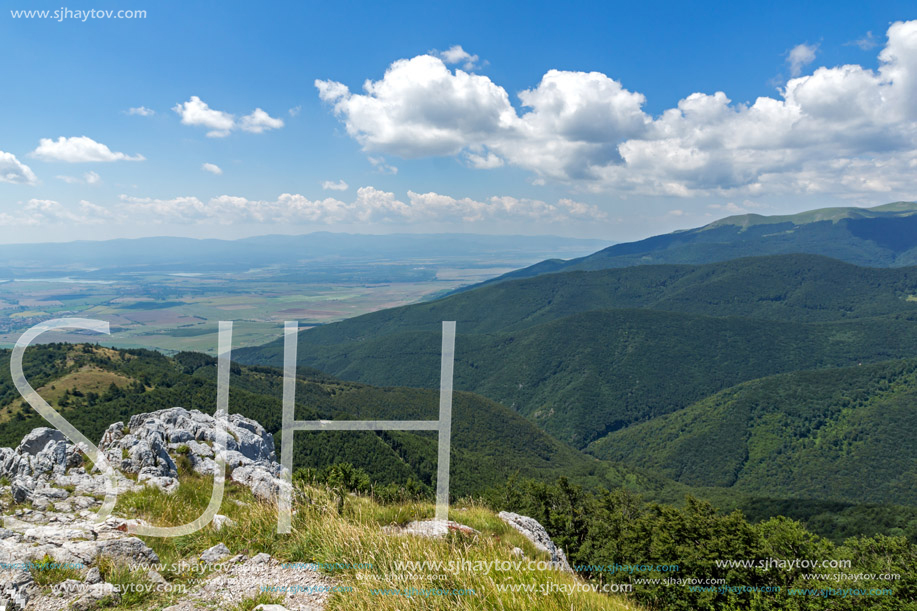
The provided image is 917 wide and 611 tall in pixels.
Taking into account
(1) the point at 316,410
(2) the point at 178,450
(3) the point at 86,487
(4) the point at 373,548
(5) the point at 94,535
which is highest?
(4) the point at 373,548

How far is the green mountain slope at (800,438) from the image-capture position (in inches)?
4968

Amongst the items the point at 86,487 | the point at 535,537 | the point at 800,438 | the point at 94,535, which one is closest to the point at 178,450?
the point at 86,487

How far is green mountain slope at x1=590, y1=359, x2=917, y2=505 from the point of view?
126 m

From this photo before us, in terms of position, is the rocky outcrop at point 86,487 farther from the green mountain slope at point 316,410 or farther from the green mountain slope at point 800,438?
the green mountain slope at point 800,438

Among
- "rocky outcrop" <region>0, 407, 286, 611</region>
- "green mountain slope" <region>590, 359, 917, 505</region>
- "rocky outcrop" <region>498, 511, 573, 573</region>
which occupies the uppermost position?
"rocky outcrop" <region>0, 407, 286, 611</region>

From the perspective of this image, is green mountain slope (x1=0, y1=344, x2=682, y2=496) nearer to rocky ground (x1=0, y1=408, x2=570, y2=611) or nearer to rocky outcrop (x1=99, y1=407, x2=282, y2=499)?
rocky outcrop (x1=99, y1=407, x2=282, y2=499)

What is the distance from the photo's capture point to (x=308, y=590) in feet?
17.6

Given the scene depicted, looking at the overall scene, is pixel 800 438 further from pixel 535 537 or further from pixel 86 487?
pixel 86 487

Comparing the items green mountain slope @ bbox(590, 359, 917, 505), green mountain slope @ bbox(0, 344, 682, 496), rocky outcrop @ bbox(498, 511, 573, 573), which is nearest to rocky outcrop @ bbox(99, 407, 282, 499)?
rocky outcrop @ bbox(498, 511, 573, 573)

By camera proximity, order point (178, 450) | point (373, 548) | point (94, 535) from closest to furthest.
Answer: point (373, 548)
point (94, 535)
point (178, 450)

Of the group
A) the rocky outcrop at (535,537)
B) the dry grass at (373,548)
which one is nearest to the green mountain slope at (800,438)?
the rocky outcrop at (535,537)

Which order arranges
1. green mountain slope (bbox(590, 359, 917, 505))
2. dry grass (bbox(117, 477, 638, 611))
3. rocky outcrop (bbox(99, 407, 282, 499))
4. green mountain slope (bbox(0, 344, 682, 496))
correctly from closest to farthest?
dry grass (bbox(117, 477, 638, 611)), rocky outcrop (bbox(99, 407, 282, 499)), green mountain slope (bbox(0, 344, 682, 496)), green mountain slope (bbox(590, 359, 917, 505))

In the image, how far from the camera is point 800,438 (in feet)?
484

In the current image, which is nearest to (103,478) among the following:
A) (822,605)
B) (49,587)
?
(49,587)
